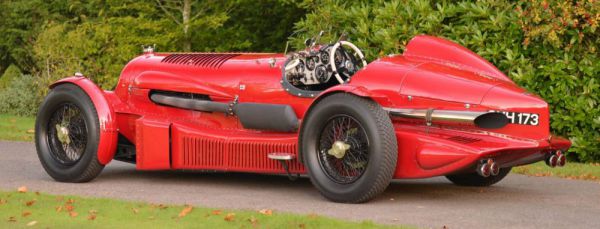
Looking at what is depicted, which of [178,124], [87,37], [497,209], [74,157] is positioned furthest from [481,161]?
[87,37]

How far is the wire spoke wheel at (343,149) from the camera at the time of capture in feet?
28.7

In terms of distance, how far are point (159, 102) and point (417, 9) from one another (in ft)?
13.9

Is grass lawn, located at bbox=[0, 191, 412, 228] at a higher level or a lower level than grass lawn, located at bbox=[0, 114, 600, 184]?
higher

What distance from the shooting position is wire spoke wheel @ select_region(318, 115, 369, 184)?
8734 millimetres

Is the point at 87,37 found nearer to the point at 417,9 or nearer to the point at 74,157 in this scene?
the point at 417,9

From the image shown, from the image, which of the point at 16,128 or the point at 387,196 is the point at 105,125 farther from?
the point at 16,128

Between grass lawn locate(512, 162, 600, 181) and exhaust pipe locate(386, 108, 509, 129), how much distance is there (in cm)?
276

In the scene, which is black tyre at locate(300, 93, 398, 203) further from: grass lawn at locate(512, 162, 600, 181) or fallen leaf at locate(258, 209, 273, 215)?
grass lawn at locate(512, 162, 600, 181)

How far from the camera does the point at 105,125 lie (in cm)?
1020

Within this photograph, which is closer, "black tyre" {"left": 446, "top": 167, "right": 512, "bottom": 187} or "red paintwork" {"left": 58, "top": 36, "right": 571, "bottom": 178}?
"red paintwork" {"left": 58, "top": 36, "right": 571, "bottom": 178}

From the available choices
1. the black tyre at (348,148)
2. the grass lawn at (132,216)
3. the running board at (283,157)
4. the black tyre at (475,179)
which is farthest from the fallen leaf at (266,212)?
the black tyre at (475,179)

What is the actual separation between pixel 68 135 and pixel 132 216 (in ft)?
9.13

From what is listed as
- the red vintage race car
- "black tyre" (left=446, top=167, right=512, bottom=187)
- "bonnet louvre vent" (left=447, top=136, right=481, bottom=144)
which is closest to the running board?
the red vintage race car

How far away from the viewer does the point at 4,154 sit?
12961 mm
